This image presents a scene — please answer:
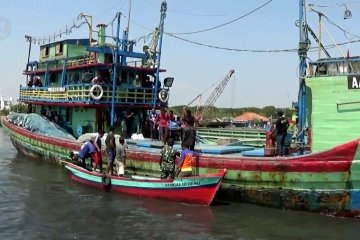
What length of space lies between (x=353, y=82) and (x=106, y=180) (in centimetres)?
846

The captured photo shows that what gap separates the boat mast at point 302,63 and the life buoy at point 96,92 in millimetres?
10112

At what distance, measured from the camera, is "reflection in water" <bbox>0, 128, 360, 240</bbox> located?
10750mm

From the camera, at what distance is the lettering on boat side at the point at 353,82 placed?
12.3m

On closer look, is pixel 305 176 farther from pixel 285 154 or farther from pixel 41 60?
pixel 41 60

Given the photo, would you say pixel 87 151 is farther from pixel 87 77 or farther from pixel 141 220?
pixel 87 77

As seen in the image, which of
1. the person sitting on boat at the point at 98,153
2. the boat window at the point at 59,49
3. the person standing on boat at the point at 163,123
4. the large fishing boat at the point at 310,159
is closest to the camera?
the large fishing boat at the point at 310,159

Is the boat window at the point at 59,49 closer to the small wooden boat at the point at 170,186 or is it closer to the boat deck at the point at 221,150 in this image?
the boat deck at the point at 221,150

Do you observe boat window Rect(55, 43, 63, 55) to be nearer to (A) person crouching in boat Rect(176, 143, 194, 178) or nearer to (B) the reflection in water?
(B) the reflection in water

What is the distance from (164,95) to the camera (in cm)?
2292

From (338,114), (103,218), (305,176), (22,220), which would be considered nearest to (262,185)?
(305,176)

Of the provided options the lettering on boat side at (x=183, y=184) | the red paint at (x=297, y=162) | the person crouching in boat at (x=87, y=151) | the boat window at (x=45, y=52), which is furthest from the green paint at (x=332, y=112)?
the boat window at (x=45, y=52)

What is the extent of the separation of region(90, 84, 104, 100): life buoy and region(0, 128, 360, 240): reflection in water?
642 cm

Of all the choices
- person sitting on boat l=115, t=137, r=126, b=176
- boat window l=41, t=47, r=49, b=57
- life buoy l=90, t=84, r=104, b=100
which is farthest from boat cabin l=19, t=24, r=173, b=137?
person sitting on boat l=115, t=137, r=126, b=176

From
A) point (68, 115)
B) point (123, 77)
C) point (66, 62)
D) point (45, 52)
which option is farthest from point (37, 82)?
point (123, 77)
